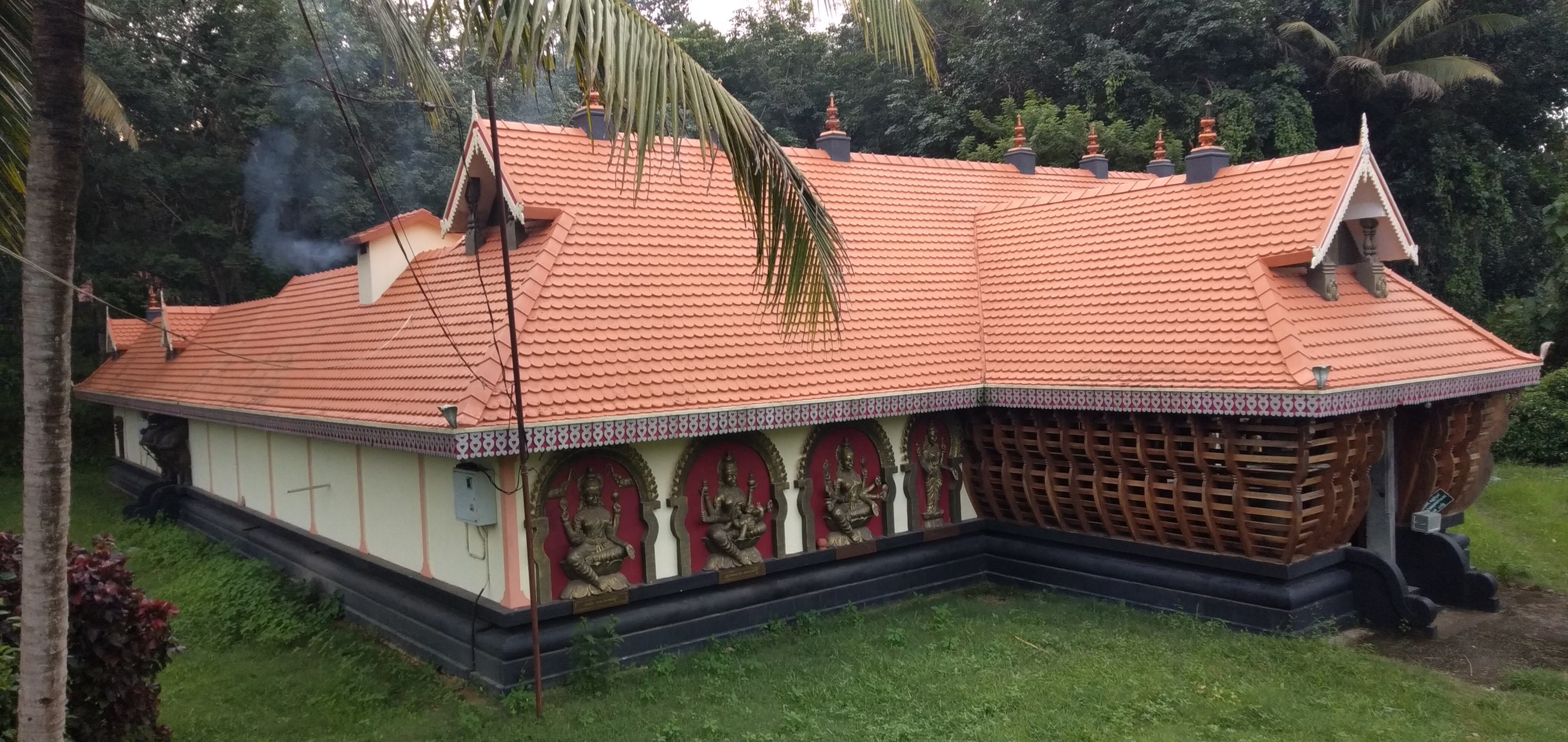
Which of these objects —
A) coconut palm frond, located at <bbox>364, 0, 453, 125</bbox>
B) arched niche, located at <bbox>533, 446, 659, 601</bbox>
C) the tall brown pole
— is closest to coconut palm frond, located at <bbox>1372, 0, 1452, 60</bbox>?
arched niche, located at <bbox>533, 446, 659, 601</bbox>

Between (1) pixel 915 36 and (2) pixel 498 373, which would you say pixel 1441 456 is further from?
(2) pixel 498 373

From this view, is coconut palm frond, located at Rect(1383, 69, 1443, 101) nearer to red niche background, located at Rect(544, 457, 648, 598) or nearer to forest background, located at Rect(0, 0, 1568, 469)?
forest background, located at Rect(0, 0, 1568, 469)

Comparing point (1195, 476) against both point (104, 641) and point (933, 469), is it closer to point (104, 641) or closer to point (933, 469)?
point (933, 469)

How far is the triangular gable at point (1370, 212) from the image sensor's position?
8898 millimetres

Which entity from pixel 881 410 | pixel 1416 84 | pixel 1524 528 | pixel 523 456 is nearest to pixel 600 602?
pixel 523 456

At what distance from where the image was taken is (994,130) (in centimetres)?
2170

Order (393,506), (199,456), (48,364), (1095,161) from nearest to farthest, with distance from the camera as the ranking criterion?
(48,364) < (393,506) < (199,456) < (1095,161)

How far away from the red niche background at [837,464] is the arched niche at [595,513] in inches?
66.6

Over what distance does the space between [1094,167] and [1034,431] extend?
6862 millimetres

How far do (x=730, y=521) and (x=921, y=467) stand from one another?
7.57 feet

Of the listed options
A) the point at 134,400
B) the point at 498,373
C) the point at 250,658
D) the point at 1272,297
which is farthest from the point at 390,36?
the point at 134,400

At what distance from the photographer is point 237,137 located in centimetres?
A: 2241

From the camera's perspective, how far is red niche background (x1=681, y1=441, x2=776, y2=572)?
8711 millimetres

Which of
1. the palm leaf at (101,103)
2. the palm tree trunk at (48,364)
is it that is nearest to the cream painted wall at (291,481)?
the palm leaf at (101,103)
